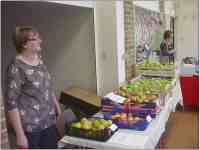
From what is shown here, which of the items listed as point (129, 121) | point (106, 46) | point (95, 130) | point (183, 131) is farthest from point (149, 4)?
point (95, 130)

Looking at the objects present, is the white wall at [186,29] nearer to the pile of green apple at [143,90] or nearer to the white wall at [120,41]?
the white wall at [120,41]

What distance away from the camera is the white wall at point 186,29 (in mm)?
6387

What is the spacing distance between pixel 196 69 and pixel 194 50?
1.47 m

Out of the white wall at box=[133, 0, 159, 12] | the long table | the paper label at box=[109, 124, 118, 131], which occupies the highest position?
the white wall at box=[133, 0, 159, 12]

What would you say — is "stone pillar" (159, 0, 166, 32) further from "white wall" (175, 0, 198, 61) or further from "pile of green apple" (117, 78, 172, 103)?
"pile of green apple" (117, 78, 172, 103)

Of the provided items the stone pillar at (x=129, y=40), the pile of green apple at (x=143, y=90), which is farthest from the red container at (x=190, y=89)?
the pile of green apple at (x=143, y=90)

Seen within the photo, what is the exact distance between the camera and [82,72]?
393 centimetres

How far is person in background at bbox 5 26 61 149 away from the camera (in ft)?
6.85

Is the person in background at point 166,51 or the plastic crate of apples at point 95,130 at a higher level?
→ the person in background at point 166,51

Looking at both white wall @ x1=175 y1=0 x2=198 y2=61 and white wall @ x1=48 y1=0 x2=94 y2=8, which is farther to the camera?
white wall @ x1=175 y1=0 x2=198 y2=61

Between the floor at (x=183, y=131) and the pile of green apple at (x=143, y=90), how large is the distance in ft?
2.68

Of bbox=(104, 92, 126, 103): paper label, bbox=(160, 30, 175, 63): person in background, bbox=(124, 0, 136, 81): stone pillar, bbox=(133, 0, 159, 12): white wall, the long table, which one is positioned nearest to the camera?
the long table

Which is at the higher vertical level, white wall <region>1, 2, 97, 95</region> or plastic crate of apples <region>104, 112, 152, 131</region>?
white wall <region>1, 2, 97, 95</region>

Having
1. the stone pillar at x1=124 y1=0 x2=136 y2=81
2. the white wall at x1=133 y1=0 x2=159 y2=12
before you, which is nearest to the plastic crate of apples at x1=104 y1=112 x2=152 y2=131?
the stone pillar at x1=124 y1=0 x2=136 y2=81
